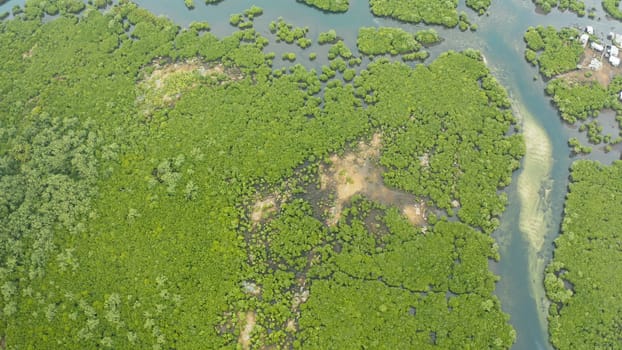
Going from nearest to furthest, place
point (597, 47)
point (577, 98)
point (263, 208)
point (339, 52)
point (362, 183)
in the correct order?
point (263, 208) < point (362, 183) < point (577, 98) < point (597, 47) < point (339, 52)

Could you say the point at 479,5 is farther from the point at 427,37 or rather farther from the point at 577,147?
the point at 577,147

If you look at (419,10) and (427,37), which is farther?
(419,10)

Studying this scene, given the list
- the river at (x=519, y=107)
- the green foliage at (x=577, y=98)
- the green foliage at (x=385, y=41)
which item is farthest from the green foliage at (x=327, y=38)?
the green foliage at (x=577, y=98)

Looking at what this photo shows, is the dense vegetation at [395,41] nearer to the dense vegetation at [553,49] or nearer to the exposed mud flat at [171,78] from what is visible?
the dense vegetation at [553,49]

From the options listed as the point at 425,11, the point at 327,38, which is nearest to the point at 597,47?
the point at 425,11

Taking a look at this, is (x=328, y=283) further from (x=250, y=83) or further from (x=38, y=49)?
(x=38, y=49)

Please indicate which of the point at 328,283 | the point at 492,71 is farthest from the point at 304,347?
the point at 492,71
